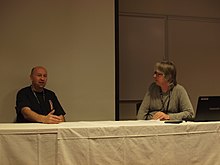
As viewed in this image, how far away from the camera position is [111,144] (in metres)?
1.96

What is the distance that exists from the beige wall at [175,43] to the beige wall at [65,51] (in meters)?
0.89

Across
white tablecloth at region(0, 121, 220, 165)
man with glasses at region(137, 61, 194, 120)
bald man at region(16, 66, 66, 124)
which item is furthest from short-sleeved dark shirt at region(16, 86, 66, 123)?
white tablecloth at region(0, 121, 220, 165)

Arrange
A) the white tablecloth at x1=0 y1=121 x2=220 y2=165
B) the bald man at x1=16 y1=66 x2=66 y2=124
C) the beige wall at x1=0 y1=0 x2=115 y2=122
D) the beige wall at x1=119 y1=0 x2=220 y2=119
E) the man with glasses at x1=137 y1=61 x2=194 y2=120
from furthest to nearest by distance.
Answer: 1. the beige wall at x1=119 y1=0 x2=220 y2=119
2. the beige wall at x1=0 y1=0 x2=115 y2=122
3. the bald man at x1=16 y1=66 x2=66 y2=124
4. the man with glasses at x1=137 y1=61 x2=194 y2=120
5. the white tablecloth at x1=0 y1=121 x2=220 y2=165

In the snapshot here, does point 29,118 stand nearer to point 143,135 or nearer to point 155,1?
point 143,135

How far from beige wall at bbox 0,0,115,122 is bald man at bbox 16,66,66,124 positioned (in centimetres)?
17

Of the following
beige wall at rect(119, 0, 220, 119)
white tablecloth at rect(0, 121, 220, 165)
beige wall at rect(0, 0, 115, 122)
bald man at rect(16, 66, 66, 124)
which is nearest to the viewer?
white tablecloth at rect(0, 121, 220, 165)

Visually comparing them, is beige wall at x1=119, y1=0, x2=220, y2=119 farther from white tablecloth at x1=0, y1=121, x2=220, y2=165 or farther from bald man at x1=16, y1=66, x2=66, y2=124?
white tablecloth at x1=0, y1=121, x2=220, y2=165

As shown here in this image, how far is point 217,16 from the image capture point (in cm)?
507

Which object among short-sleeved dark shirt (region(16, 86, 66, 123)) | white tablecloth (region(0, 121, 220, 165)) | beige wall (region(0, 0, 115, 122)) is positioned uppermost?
beige wall (region(0, 0, 115, 122))

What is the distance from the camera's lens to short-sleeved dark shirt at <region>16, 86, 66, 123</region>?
10.1ft

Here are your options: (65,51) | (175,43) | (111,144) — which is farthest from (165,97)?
(175,43)

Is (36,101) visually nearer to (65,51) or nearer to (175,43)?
(65,51)

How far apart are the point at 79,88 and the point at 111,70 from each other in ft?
1.35

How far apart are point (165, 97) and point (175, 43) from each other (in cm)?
216
